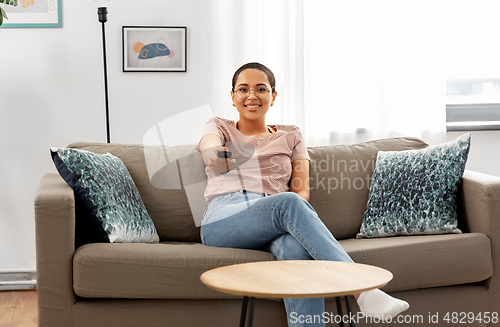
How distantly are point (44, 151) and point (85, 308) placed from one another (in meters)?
1.32

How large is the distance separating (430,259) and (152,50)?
1808mm

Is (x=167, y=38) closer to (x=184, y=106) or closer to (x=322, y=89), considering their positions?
(x=184, y=106)

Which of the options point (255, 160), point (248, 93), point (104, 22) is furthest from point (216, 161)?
point (104, 22)

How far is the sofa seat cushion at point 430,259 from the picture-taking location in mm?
1622

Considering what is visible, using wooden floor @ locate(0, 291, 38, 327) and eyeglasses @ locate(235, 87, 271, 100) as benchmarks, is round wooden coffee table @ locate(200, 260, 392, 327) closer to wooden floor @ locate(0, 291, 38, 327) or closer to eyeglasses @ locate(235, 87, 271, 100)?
eyeglasses @ locate(235, 87, 271, 100)

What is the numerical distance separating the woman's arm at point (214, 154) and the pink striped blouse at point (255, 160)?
29mm

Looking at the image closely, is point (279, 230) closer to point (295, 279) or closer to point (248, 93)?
point (295, 279)

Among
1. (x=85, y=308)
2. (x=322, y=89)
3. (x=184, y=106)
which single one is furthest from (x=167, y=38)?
(x=85, y=308)

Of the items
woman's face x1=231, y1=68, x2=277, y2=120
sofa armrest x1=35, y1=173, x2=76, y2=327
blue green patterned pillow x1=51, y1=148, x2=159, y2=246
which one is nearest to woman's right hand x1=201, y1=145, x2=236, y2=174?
woman's face x1=231, y1=68, x2=277, y2=120

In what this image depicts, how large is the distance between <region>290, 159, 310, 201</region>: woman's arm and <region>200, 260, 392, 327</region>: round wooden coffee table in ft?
2.37

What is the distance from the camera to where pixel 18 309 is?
217cm

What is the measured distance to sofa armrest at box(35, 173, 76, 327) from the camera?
149cm

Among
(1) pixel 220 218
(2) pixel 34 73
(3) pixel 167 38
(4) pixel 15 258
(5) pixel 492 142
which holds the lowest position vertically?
(4) pixel 15 258

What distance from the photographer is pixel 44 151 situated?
8.40 feet
